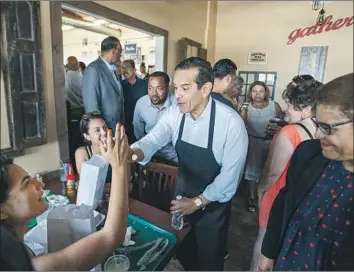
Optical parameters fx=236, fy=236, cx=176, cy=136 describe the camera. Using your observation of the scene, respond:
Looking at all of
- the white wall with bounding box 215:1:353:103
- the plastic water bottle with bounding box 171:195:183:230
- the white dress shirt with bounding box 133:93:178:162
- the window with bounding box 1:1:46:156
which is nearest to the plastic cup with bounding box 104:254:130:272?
the plastic water bottle with bounding box 171:195:183:230

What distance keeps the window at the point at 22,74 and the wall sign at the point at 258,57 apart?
9.86 ft

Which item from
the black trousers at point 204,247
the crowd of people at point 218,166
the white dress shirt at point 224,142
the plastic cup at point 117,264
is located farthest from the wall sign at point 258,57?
the plastic cup at point 117,264

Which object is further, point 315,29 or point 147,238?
point 315,29

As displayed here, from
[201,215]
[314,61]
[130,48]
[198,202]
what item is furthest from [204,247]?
[130,48]

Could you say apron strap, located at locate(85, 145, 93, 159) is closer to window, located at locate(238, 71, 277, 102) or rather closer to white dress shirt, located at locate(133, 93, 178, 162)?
white dress shirt, located at locate(133, 93, 178, 162)

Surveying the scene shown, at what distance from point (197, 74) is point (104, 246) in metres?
0.82

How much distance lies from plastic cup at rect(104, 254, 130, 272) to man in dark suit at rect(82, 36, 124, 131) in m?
1.29

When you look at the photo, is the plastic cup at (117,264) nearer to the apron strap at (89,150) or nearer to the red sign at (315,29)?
the apron strap at (89,150)

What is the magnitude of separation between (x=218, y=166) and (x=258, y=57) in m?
2.97

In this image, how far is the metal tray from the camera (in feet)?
2.51

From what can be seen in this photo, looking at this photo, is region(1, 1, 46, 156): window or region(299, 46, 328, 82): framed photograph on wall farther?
region(299, 46, 328, 82): framed photograph on wall

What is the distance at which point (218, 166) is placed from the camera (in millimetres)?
1198

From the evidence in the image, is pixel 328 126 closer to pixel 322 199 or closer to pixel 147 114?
pixel 322 199

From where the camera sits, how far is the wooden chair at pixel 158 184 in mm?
1387
